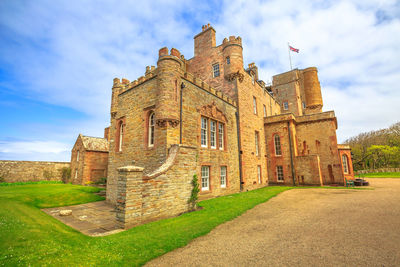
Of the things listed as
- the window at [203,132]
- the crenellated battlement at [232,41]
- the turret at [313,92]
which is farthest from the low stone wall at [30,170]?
the turret at [313,92]

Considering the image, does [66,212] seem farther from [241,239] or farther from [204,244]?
[241,239]

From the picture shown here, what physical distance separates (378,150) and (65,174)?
64.0 m

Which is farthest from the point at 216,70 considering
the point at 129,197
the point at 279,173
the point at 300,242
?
the point at 300,242

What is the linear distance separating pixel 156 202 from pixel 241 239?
13.1ft

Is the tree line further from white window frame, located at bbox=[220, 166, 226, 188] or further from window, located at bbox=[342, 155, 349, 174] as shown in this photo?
white window frame, located at bbox=[220, 166, 226, 188]

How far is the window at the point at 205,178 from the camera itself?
1305 cm

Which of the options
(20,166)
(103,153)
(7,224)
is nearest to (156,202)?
(7,224)

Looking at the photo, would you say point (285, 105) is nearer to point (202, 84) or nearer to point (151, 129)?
point (202, 84)

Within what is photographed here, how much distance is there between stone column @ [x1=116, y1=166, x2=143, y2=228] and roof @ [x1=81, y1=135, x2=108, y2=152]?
2523 centimetres

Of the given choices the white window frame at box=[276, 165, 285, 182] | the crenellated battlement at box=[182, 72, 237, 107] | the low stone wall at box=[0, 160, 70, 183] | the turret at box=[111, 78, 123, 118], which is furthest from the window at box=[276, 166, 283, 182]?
the low stone wall at box=[0, 160, 70, 183]

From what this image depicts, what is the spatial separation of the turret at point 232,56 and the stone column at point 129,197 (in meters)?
14.4

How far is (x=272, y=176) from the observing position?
72.5 ft

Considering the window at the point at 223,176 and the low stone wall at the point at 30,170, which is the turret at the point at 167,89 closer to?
the window at the point at 223,176

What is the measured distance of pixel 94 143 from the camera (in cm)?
2981
